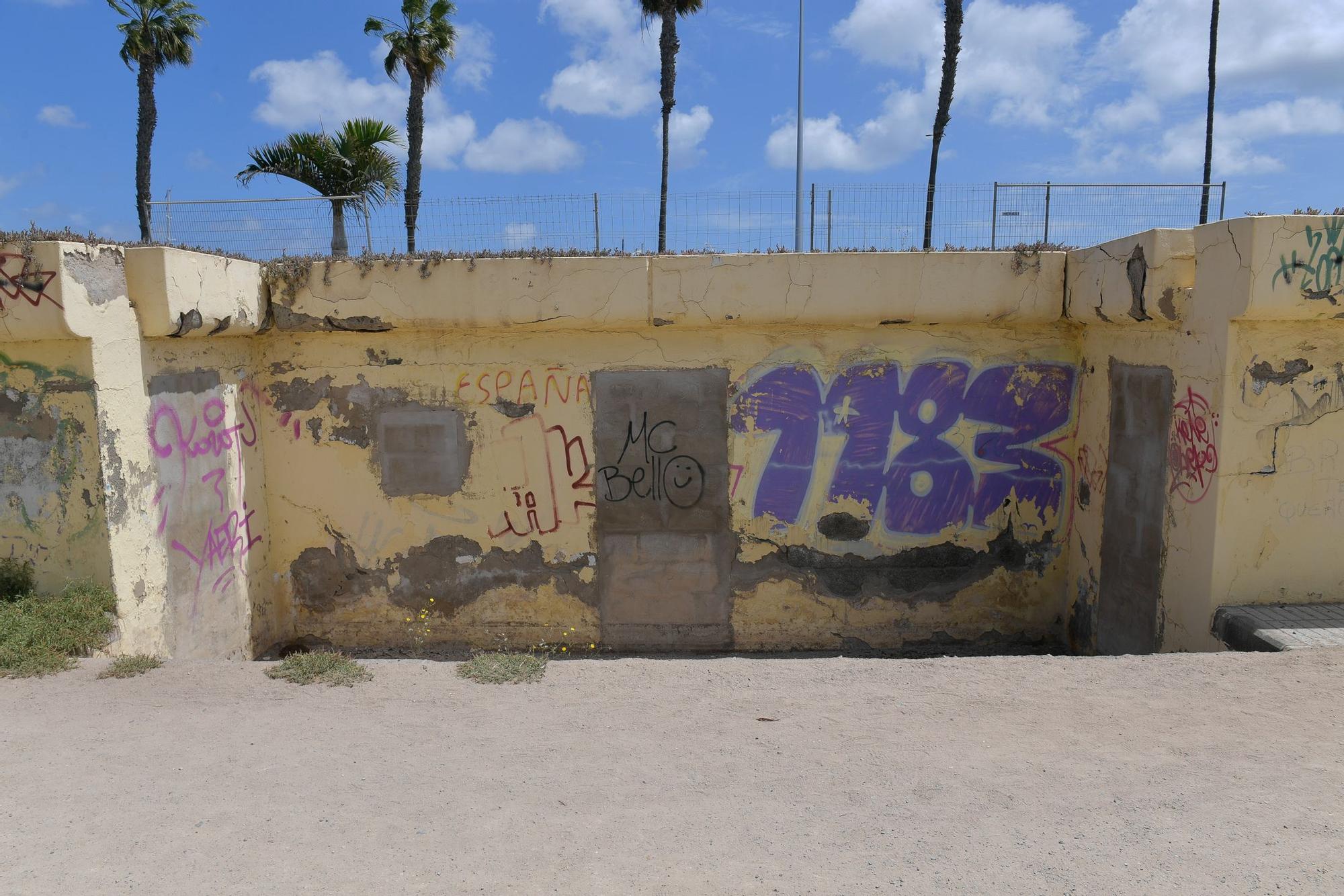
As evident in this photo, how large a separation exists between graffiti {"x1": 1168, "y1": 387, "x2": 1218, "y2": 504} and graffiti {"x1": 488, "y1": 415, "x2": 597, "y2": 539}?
13.0ft

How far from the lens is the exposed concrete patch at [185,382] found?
5623 millimetres

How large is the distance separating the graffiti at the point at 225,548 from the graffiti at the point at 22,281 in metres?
1.71

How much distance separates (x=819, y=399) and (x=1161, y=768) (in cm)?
369

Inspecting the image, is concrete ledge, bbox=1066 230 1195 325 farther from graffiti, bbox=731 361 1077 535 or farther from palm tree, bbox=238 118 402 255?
palm tree, bbox=238 118 402 255

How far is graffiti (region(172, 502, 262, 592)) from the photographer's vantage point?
6.05 metres

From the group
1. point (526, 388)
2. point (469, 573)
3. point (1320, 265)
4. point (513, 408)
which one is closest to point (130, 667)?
point (469, 573)

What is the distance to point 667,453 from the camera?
6.77 meters

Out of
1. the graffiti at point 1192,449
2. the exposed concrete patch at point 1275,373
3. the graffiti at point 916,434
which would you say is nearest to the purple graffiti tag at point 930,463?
the graffiti at point 916,434

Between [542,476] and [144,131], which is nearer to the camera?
[542,476]

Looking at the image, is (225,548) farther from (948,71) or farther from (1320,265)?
(948,71)

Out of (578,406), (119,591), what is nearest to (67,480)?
(119,591)

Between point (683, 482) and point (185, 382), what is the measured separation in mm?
3511

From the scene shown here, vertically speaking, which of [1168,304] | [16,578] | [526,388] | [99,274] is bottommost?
[16,578]

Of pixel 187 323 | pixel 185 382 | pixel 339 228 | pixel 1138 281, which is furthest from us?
pixel 339 228
